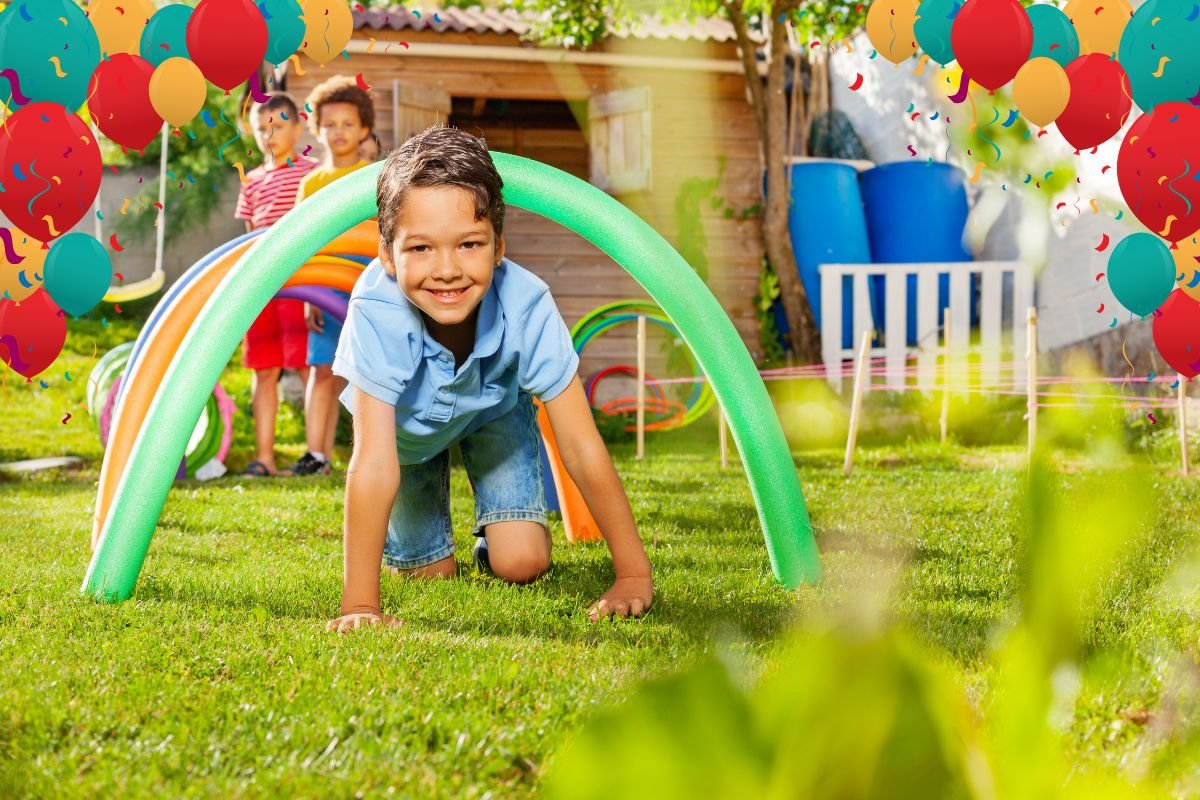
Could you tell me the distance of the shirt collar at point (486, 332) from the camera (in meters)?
2.66

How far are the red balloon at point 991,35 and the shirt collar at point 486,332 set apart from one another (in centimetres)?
175

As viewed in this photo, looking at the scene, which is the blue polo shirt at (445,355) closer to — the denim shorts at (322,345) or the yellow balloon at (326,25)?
the yellow balloon at (326,25)

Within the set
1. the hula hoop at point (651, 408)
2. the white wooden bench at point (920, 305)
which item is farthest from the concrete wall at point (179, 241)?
the white wooden bench at point (920, 305)

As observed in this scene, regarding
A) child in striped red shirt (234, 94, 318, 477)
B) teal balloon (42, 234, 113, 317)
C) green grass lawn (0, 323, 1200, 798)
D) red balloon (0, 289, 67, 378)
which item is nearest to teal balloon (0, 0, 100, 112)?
teal balloon (42, 234, 113, 317)

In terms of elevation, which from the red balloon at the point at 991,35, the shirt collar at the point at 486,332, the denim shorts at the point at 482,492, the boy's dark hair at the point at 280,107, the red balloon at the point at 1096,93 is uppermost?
the boy's dark hair at the point at 280,107

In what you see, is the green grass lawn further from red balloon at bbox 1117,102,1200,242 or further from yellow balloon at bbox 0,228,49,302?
red balloon at bbox 1117,102,1200,242

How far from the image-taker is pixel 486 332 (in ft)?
8.79

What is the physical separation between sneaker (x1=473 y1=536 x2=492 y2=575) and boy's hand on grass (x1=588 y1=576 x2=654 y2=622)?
60cm

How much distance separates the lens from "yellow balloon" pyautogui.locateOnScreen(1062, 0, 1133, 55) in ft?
12.2

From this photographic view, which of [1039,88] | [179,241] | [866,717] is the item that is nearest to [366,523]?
[866,717]

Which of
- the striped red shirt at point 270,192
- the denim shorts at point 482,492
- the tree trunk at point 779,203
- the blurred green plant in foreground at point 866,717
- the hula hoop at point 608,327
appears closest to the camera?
the blurred green plant in foreground at point 866,717

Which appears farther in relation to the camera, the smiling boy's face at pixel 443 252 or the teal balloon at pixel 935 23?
the teal balloon at pixel 935 23

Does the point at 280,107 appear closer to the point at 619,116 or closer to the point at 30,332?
the point at 30,332

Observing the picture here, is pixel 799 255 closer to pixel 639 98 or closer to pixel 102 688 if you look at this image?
pixel 639 98
